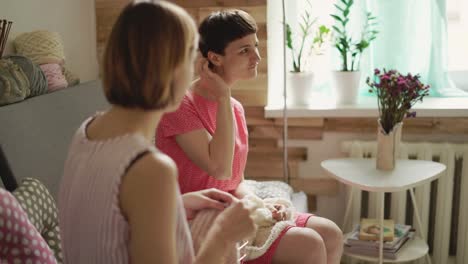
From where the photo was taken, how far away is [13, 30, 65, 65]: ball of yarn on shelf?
223 centimetres

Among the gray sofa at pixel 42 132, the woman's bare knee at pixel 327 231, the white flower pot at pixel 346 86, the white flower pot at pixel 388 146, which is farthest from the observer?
the white flower pot at pixel 346 86

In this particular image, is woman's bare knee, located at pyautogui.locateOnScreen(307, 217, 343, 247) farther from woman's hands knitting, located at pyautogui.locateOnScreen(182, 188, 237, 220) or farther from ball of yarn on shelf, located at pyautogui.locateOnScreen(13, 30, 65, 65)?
ball of yarn on shelf, located at pyautogui.locateOnScreen(13, 30, 65, 65)

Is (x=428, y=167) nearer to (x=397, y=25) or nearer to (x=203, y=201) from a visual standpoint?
(x=397, y=25)

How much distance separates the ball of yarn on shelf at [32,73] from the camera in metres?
2.01

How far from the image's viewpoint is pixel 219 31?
202cm

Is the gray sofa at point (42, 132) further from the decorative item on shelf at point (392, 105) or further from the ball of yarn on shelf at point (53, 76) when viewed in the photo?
the decorative item on shelf at point (392, 105)

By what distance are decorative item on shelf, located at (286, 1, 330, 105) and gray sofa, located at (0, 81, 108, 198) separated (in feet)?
3.62

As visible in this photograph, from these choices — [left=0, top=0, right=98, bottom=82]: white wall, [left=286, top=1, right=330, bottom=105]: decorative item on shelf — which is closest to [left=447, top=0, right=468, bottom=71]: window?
[left=286, top=1, right=330, bottom=105]: decorative item on shelf

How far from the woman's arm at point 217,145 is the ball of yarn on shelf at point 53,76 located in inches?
23.4

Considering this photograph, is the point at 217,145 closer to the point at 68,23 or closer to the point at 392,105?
the point at 392,105

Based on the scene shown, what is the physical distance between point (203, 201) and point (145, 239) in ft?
2.18

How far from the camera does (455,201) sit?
292 cm

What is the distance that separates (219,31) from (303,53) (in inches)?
42.8

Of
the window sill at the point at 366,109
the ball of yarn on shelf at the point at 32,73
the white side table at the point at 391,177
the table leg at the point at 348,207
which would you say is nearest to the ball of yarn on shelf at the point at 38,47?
the ball of yarn on shelf at the point at 32,73
